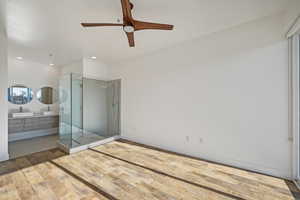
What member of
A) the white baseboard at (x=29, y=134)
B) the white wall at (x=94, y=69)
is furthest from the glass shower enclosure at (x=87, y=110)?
the white baseboard at (x=29, y=134)

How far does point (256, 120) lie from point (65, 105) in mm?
5068

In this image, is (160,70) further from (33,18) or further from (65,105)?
(65,105)

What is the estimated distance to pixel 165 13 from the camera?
228 centimetres

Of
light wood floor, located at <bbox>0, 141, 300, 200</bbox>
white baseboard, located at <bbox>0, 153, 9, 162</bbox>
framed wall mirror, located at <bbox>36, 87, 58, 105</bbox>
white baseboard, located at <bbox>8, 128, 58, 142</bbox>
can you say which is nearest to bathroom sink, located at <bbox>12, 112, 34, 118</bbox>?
white baseboard, located at <bbox>8, 128, 58, 142</bbox>

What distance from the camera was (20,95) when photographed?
4.79m

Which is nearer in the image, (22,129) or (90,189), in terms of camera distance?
(90,189)

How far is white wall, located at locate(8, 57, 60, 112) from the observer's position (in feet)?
15.3

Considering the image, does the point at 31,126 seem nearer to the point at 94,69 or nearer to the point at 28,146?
the point at 28,146

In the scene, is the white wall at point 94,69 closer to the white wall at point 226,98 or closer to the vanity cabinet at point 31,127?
the white wall at point 226,98

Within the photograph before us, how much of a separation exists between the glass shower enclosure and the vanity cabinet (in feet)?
2.89

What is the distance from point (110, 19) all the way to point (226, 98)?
8.85ft

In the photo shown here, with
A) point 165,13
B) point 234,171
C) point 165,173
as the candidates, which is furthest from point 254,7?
point 165,173

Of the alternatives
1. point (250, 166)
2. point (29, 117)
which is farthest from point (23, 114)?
point (250, 166)

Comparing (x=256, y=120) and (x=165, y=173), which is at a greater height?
(x=256, y=120)
